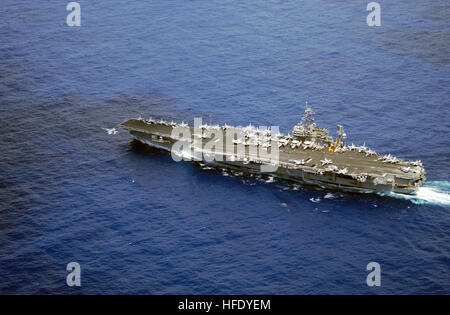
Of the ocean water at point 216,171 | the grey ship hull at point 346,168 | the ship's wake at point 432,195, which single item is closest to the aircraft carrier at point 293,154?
the grey ship hull at point 346,168

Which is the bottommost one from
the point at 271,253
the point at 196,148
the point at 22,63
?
the point at 271,253

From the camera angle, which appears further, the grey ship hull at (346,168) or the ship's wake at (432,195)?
the grey ship hull at (346,168)

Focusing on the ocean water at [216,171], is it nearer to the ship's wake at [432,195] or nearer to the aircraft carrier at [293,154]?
the ship's wake at [432,195]

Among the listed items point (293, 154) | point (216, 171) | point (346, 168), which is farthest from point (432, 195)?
point (216, 171)

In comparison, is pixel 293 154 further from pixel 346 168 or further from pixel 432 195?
pixel 432 195

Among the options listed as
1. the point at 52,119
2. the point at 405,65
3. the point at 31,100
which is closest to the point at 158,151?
the point at 52,119

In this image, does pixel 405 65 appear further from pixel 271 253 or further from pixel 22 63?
pixel 22 63
